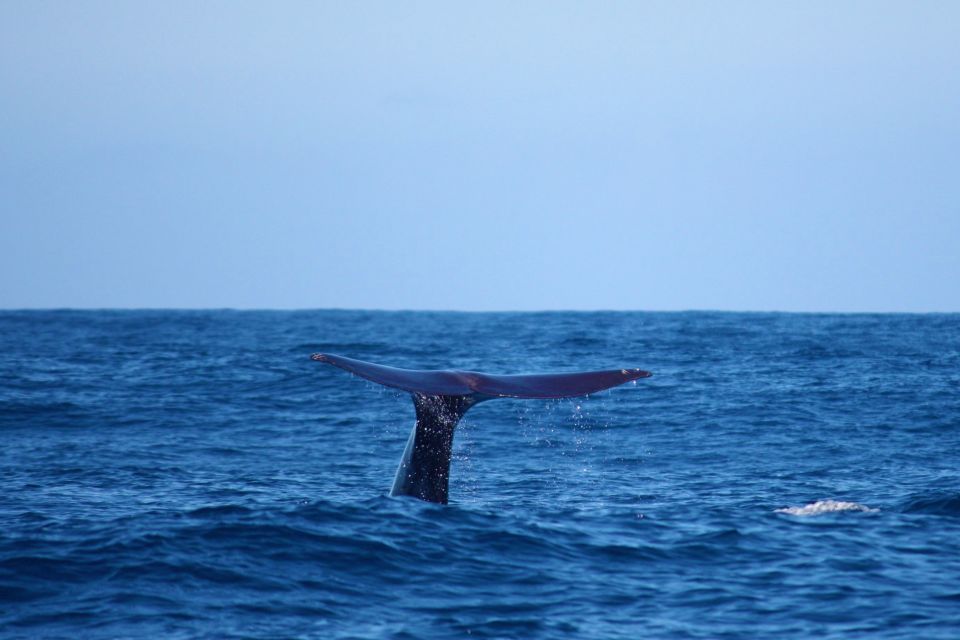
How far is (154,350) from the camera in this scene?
145 ft

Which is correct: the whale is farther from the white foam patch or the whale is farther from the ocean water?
the white foam patch

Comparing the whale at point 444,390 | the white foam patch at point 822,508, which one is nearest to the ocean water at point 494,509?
the white foam patch at point 822,508

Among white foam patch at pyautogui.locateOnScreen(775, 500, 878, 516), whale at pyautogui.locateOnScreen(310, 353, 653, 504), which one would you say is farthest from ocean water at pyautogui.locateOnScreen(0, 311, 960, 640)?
whale at pyautogui.locateOnScreen(310, 353, 653, 504)

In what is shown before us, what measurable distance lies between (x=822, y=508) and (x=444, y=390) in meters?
5.12

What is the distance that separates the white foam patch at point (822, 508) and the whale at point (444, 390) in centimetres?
322

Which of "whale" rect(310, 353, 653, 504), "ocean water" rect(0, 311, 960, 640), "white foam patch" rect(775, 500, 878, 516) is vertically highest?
"whale" rect(310, 353, 653, 504)

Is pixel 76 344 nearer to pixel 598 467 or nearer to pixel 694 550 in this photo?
pixel 598 467

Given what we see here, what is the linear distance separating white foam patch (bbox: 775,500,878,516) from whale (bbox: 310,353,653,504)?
10.6 ft

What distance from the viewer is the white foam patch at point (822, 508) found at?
46.1 feet

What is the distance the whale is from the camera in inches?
464

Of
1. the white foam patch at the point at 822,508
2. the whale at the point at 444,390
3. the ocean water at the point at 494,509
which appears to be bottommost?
the ocean water at the point at 494,509

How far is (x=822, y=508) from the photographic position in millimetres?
14289

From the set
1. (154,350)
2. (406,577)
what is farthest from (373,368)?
(154,350)

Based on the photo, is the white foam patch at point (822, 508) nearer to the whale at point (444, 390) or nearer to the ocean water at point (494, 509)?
the ocean water at point (494, 509)
